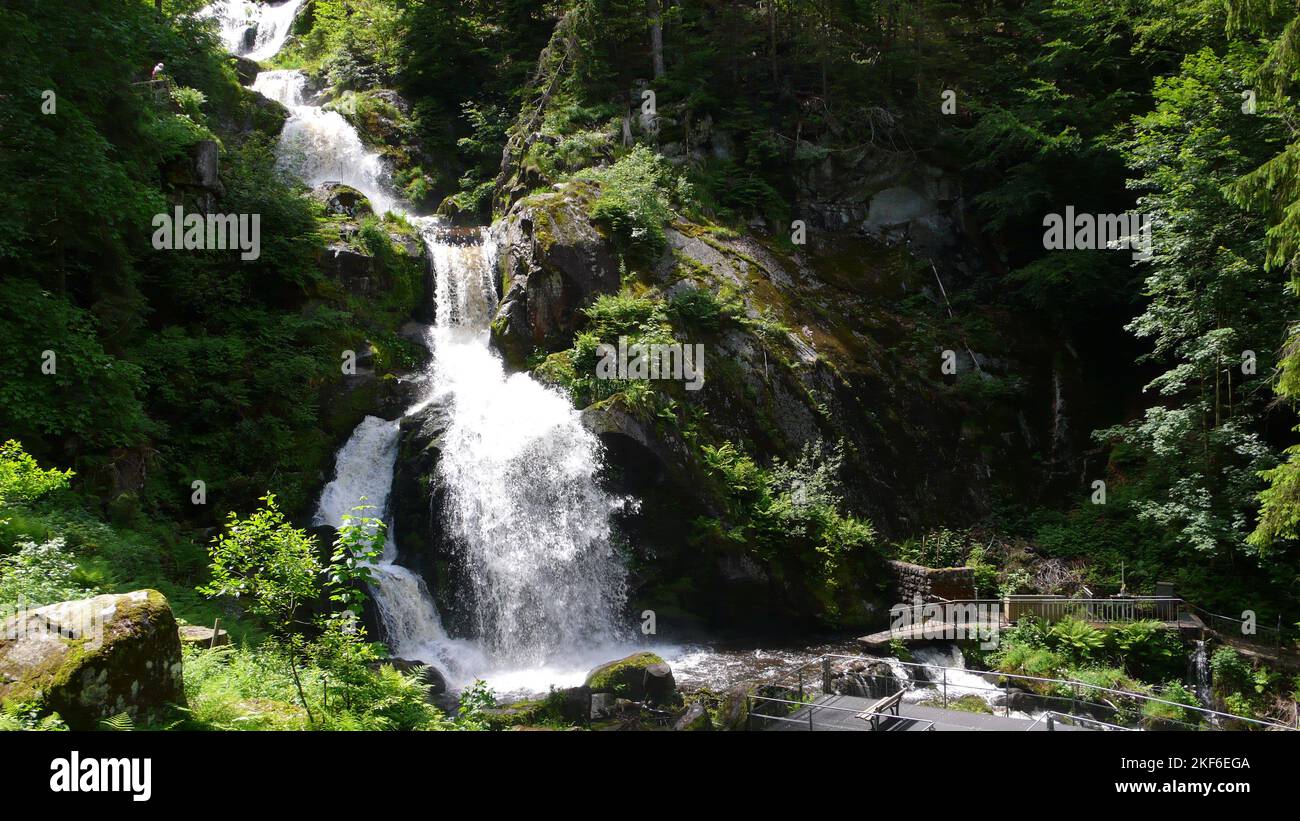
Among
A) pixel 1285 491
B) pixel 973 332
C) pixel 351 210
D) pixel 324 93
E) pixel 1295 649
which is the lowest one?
pixel 1295 649

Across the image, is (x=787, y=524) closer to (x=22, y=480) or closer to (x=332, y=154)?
(x=22, y=480)

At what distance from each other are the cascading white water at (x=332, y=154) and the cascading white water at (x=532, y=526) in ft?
44.6

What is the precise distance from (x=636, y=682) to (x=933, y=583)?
822 centimetres


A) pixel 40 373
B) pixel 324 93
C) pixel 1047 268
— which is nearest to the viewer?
pixel 40 373

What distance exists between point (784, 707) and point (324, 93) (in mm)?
31492

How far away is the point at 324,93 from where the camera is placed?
3169 cm

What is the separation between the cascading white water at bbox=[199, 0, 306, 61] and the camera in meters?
38.2

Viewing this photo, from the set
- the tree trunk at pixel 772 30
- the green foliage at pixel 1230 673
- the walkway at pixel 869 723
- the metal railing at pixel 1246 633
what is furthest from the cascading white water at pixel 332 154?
the green foliage at pixel 1230 673

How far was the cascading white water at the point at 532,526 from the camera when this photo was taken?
49.6 feet

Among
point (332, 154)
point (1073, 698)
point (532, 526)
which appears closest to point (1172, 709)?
point (1073, 698)

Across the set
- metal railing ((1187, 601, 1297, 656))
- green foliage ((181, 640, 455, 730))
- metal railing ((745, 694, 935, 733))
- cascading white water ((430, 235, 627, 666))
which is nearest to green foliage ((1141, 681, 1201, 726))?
metal railing ((1187, 601, 1297, 656))

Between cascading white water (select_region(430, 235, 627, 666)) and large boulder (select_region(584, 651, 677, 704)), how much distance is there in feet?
11.1
